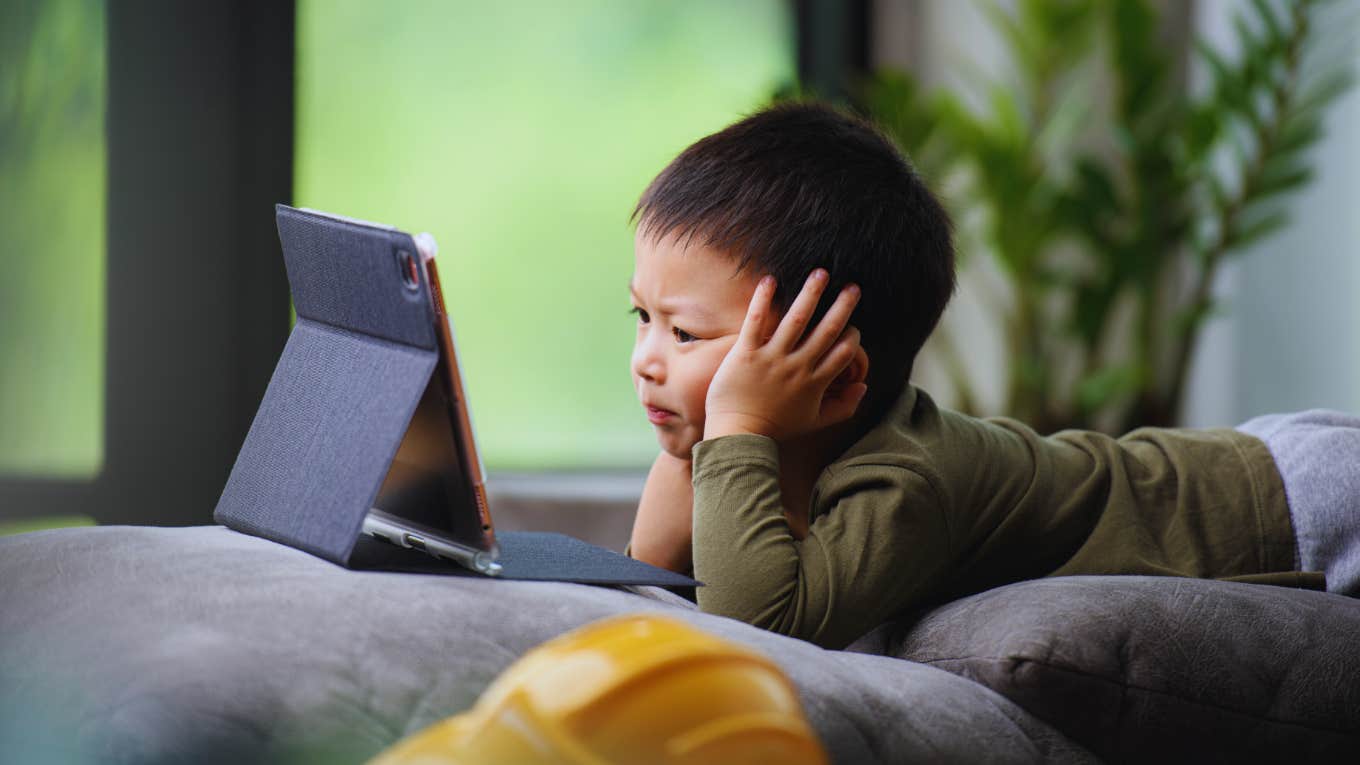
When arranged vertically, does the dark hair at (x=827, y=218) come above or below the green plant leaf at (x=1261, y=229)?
above

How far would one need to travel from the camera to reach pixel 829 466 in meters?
0.94

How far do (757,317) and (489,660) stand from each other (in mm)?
371

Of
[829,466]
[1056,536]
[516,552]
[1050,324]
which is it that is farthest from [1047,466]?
[1050,324]

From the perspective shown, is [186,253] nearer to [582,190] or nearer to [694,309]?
[582,190]

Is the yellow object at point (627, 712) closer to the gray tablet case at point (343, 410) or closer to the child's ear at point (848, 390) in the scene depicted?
the gray tablet case at point (343, 410)

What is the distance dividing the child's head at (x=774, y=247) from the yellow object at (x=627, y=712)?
1.65 ft

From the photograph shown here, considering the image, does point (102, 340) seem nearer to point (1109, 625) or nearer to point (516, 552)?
point (516, 552)

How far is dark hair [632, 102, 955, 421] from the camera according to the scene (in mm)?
945

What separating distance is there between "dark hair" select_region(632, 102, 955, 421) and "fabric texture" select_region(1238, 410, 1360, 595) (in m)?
0.32

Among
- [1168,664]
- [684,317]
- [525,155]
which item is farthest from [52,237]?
[1168,664]

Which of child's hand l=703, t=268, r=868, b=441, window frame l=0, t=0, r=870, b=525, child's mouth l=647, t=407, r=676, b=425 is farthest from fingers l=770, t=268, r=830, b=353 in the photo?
window frame l=0, t=0, r=870, b=525

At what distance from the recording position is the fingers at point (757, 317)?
91cm

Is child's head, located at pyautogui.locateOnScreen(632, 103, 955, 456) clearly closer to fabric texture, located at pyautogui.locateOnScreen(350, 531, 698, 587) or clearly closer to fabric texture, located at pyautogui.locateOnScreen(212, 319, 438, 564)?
fabric texture, located at pyautogui.locateOnScreen(350, 531, 698, 587)

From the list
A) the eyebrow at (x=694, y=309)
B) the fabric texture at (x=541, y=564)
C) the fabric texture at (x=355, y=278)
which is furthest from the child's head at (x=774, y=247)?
the fabric texture at (x=355, y=278)
